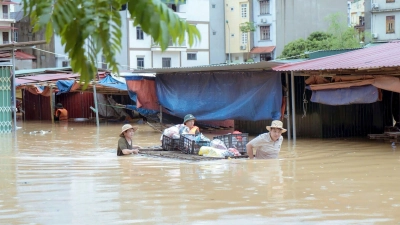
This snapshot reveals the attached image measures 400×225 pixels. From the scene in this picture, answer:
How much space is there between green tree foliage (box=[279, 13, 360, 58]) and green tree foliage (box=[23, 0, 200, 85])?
4601 centimetres

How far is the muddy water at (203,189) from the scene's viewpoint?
7414 mm

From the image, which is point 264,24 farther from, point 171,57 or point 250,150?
point 250,150

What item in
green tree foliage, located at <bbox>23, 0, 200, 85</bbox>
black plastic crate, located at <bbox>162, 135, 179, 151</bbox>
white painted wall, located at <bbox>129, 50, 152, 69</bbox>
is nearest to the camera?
green tree foliage, located at <bbox>23, 0, 200, 85</bbox>

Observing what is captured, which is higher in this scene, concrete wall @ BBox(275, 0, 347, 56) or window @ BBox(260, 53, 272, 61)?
concrete wall @ BBox(275, 0, 347, 56)

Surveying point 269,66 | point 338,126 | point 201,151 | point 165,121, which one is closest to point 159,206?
point 201,151

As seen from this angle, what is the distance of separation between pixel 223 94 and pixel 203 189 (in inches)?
439

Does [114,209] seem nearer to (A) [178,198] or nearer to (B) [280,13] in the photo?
(A) [178,198]

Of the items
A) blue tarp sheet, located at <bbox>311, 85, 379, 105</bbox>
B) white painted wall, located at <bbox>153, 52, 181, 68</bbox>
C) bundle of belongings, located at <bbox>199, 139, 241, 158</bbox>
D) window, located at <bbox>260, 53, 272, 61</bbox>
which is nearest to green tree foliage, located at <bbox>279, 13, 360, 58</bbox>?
window, located at <bbox>260, 53, 272, 61</bbox>

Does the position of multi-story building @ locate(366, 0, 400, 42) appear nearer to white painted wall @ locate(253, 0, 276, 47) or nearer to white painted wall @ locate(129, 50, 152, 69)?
white painted wall @ locate(253, 0, 276, 47)

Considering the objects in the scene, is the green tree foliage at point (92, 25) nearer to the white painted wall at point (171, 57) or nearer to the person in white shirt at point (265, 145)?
the person in white shirt at point (265, 145)

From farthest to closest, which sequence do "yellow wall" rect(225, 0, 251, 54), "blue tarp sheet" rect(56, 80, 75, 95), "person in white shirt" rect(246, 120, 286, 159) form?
"yellow wall" rect(225, 0, 251, 54)
"blue tarp sheet" rect(56, 80, 75, 95)
"person in white shirt" rect(246, 120, 286, 159)

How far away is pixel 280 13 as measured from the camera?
57594 millimetres

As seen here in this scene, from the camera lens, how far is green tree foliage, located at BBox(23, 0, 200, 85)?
3273mm

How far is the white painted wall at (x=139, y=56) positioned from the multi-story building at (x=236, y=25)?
8266 millimetres
